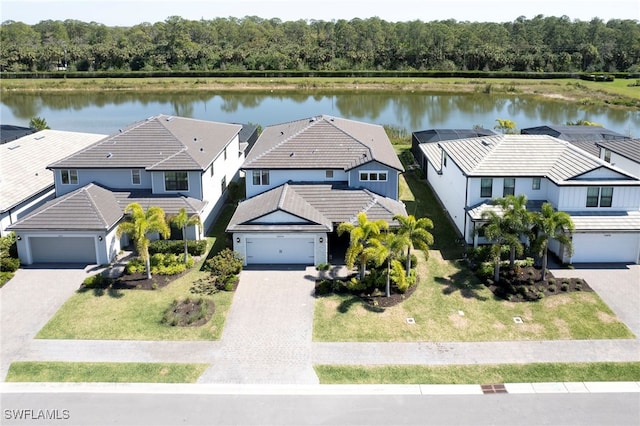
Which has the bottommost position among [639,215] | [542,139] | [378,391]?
[378,391]

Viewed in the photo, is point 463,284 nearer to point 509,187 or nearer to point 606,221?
point 509,187

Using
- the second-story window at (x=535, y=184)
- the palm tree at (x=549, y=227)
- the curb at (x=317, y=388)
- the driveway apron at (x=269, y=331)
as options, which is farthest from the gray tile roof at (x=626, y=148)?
the driveway apron at (x=269, y=331)

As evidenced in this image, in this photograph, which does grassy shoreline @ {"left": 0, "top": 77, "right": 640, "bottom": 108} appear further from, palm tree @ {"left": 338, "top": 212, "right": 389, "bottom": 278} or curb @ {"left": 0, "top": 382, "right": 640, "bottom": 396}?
curb @ {"left": 0, "top": 382, "right": 640, "bottom": 396}

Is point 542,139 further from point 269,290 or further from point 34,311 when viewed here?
point 34,311

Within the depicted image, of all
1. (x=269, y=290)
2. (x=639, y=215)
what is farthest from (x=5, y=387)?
(x=639, y=215)

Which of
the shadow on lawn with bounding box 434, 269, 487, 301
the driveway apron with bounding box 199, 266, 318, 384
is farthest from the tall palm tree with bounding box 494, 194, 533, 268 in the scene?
the driveway apron with bounding box 199, 266, 318, 384
